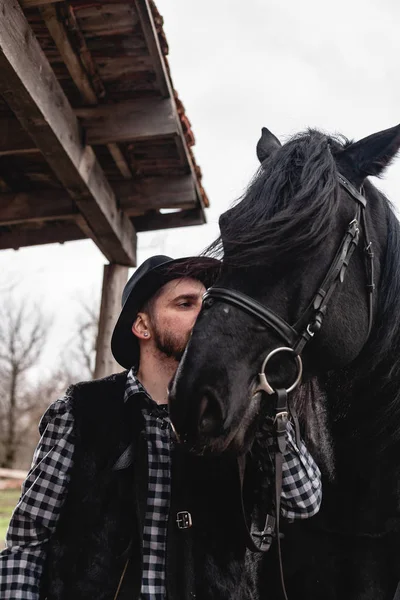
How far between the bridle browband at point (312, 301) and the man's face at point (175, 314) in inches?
19.1

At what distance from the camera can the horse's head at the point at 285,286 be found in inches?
55.4

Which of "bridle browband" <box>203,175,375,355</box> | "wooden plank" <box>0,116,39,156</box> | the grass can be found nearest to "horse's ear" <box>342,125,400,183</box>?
"bridle browband" <box>203,175,375,355</box>

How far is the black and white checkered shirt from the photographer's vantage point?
171 cm

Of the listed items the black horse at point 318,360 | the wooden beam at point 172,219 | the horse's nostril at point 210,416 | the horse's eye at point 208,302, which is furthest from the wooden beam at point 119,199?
the horse's nostril at point 210,416

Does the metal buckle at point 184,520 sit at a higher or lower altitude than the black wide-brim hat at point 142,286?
lower

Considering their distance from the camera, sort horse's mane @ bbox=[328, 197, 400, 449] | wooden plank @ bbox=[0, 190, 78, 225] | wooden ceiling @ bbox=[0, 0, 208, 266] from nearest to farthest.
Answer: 1. horse's mane @ bbox=[328, 197, 400, 449]
2. wooden ceiling @ bbox=[0, 0, 208, 266]
3. wooden plank @ bbox=[0, 190, 78, 225]

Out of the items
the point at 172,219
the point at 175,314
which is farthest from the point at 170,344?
the point at 172,219

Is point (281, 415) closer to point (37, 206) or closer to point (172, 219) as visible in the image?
point (37, 206)

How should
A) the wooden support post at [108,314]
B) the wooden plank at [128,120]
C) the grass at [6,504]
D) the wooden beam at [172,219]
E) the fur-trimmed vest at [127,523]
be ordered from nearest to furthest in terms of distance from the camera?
1. the fur-trimmed vest at [127,523]
2. the wooden plank at [128,120]
3. the wooden support post at [108,314]
4. the wooden beam at [172,219]
5. the grass at [6,504]

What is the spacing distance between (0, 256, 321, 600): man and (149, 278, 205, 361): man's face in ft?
0.46

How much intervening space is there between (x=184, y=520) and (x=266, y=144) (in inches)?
49.3

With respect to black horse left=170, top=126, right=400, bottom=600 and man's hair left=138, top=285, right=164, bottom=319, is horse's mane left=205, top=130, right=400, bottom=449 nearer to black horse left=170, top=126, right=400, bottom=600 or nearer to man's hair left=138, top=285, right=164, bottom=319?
black horse left=170, top=126, right=400, bottom=600

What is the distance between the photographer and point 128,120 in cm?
346

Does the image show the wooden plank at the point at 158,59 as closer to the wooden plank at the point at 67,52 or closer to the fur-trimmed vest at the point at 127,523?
the wooden plank at the point at 67,52
